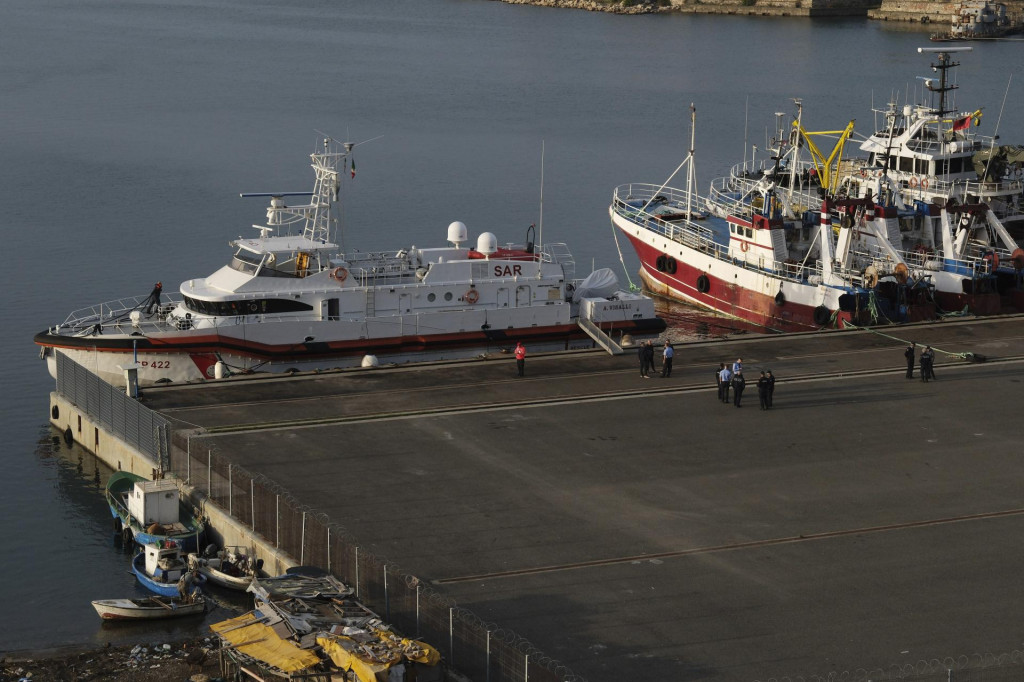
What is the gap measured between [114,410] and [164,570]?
842 cm

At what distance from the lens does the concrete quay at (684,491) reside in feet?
92.2

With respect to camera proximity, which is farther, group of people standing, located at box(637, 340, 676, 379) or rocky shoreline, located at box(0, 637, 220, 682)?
group of people standing, located at box(637, 340, 676, 379)

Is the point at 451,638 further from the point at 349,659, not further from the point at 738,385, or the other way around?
the point at 738,385

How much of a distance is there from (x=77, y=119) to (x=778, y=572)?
280ft

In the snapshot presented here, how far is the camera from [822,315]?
56.3 metres

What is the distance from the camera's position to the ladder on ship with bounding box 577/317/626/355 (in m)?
47.8

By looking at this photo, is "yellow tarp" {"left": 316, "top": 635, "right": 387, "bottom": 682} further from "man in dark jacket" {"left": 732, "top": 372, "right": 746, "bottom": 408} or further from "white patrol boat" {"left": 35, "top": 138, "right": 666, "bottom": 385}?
"white patrol boat" {"left": 35, "top": 138, "right": 666, "bottom": 385}

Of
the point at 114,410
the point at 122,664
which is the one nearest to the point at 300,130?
the point at 114,410

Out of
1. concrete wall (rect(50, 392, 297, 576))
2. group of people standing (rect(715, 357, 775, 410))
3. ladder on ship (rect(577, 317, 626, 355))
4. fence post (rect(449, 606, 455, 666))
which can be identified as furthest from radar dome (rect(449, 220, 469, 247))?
fence post (rect(449, 606, 455, 666))

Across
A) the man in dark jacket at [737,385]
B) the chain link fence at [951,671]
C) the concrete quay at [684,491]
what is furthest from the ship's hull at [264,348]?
the chain link fence at [951,671]

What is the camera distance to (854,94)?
123 m

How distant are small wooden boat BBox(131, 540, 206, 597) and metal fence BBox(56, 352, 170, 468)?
3688mm

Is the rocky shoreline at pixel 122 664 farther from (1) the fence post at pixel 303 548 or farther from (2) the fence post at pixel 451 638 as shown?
(2) the fence post at pixel 451 638

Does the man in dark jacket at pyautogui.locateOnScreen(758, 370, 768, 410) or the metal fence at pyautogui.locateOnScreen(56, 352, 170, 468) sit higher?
the man in dark jacket at pyautogui.locateOnScreen(758, 370, 768, 410)
